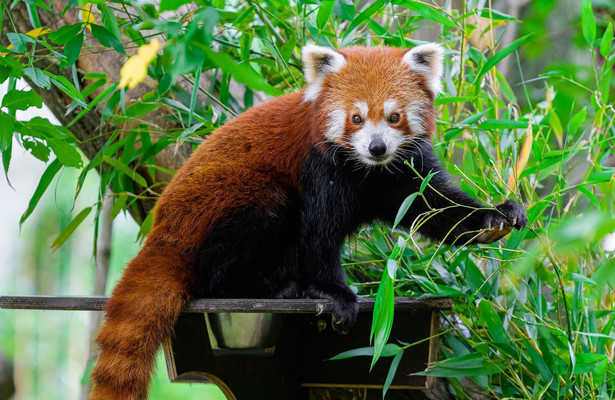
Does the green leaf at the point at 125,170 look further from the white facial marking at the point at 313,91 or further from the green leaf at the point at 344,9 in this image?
the green leaf at the point at 344,9

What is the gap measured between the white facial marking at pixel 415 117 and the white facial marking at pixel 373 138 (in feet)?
0.24

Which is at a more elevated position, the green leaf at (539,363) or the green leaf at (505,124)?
the green leaf at (505,124)

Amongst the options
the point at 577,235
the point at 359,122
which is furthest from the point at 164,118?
the point at 577,235

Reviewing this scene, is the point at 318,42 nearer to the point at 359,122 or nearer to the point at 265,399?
the point at 359,122

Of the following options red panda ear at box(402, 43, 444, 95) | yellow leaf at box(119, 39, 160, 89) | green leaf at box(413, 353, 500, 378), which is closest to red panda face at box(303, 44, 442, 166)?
red panda ear at box(402, 43, 444, 95)

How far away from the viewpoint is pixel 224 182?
88.0 inches

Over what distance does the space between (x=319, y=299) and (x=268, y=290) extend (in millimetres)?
232

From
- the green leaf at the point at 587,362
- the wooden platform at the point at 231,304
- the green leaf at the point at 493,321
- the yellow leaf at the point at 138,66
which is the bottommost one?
the green leaf at the point at 587,362

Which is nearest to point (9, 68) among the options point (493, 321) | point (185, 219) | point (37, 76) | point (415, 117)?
point (37, 76)

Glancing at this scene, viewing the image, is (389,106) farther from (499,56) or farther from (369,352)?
(369,352)

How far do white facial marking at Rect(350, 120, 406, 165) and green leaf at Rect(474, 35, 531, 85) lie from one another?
0.45m

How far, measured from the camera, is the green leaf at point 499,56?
2.22 m

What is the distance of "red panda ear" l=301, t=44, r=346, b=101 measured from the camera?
2283 mm

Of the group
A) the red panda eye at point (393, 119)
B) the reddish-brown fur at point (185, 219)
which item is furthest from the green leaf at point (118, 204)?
the red panda eye at point (393, 119)
